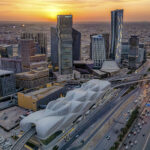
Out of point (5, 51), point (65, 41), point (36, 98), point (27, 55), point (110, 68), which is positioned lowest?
point (36, 98)

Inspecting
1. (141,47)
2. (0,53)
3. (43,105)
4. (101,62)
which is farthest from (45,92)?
(141,47)

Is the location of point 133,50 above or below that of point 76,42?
below

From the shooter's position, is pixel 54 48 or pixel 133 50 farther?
pixel 133 50

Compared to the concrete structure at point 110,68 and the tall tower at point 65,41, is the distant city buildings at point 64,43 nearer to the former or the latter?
the tall tower at point 65,41

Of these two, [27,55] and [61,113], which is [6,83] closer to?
[27,55]

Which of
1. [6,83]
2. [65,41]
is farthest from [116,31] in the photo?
[6,83]

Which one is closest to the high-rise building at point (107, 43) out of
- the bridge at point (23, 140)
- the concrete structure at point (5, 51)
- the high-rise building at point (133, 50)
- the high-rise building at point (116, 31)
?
the high-rise building at point (116, 31)
